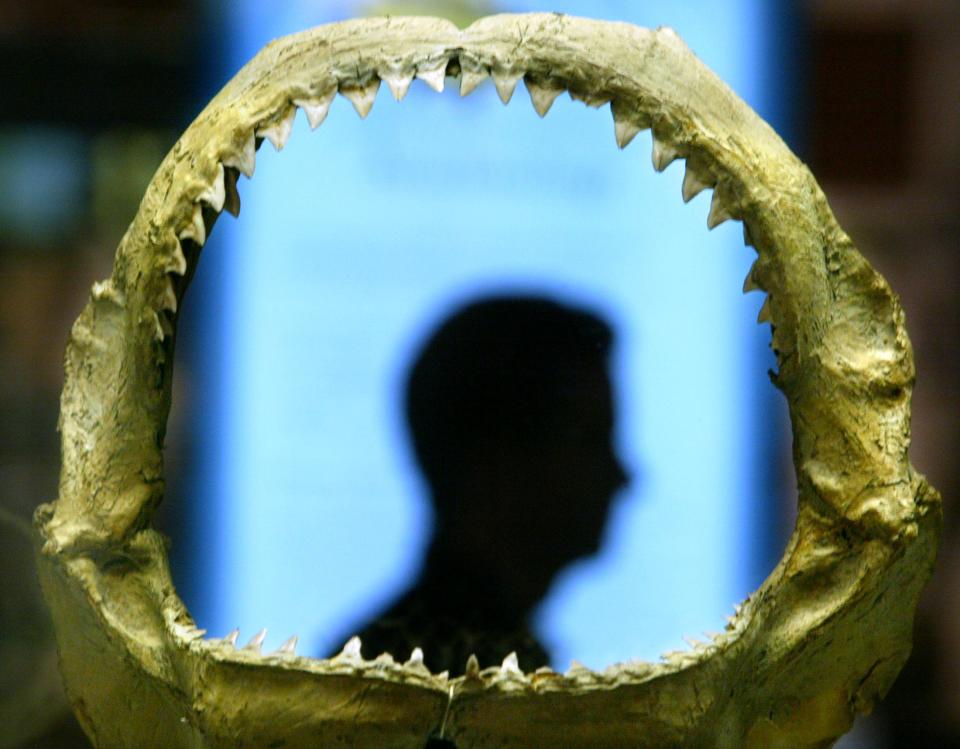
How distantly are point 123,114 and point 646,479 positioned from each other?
0.61 meters

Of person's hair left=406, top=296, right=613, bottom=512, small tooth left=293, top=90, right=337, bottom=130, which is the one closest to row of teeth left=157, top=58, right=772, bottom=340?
small tooth left=293, top=90, right=337, bottom=130

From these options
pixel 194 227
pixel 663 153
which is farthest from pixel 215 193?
pixel 663 153

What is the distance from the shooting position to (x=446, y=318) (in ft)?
4.76

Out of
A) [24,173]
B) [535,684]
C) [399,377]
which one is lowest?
[535,684]

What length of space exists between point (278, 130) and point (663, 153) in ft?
0.85

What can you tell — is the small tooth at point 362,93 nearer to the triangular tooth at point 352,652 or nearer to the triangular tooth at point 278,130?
the triangular tooth at point 278,130

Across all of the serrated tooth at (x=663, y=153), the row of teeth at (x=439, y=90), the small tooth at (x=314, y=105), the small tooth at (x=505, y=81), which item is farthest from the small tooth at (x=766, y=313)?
the small tooth at (x=314, y=105)

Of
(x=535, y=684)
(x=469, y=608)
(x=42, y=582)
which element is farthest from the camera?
(x=469, y=608)

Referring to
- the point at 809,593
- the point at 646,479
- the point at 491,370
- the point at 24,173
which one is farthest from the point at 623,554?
the point at 24,173

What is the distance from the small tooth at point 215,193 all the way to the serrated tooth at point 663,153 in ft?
0.95

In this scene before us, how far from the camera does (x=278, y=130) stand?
3.35 feet

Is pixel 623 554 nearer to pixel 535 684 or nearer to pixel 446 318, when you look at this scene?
pixel 446 318

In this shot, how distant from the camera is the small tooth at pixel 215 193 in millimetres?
Answer: 1010

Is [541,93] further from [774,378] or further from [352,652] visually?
[352,652]
